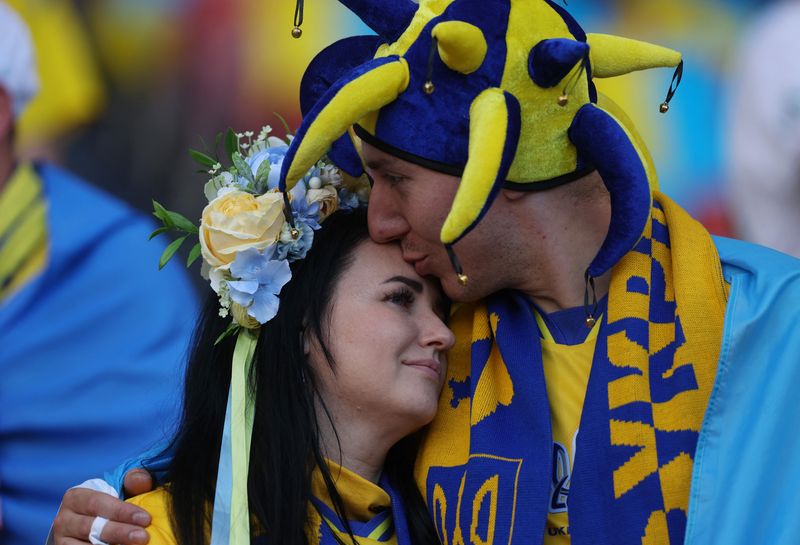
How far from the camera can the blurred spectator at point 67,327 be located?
3.70m

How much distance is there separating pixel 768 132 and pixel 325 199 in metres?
1.73

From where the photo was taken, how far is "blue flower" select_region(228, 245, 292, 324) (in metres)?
2.42

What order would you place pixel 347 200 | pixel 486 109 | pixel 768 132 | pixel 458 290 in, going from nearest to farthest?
pixel 486 109, pixel 458 290, pixel 347 200, pixel 768 132

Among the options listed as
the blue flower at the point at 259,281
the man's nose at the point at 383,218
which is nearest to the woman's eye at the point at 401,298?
the man's nose at the point at 383,218

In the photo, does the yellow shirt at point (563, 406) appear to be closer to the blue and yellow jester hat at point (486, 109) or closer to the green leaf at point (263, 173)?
the blue and yellow jester hat at point (486, 109)

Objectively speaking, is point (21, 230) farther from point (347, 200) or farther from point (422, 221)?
point (422, 221)

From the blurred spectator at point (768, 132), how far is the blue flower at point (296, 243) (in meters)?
1.74

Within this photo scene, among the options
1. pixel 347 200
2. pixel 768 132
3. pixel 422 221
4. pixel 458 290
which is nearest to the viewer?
pixel 422 221

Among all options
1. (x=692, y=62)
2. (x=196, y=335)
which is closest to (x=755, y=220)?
(x=692, y=62)

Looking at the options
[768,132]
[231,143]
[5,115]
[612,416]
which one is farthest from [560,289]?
[5,115]

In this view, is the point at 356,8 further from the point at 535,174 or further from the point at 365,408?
the point at 365,408

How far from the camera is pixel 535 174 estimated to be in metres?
2.30

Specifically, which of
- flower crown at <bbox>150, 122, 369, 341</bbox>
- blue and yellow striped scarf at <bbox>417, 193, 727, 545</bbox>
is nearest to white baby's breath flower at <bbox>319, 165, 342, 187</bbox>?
flower crown at <bbox>150, 122, 369, 341</bbox>

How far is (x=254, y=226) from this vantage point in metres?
2.43
